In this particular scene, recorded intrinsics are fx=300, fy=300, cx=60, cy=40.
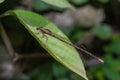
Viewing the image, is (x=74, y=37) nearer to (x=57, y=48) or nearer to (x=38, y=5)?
(x=38, y=5)

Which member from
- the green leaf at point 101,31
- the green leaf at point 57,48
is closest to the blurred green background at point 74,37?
the green leaf at point 101,31

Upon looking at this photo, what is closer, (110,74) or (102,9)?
(110,74)

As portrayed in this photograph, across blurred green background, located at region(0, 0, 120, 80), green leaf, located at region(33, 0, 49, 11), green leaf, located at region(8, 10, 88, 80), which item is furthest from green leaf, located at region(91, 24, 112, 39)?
green leaf, located at region(8, 10, 88, 80)

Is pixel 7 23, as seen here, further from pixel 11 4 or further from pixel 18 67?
pixel 18 67

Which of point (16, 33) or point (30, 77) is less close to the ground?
point (16, 33)

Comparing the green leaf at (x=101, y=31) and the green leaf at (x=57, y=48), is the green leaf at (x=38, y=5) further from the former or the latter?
the green leaf at (x=57, y=48)

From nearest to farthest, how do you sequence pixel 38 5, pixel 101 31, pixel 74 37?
pixel 38 5 → pixel 74 37 → pixel 101 31

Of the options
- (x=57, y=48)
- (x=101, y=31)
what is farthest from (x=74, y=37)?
(x=57, y=48)

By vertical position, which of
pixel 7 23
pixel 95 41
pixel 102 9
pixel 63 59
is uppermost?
pixel 63 59

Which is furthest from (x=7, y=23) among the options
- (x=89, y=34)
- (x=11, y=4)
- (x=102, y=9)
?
(x=102, y=9)
